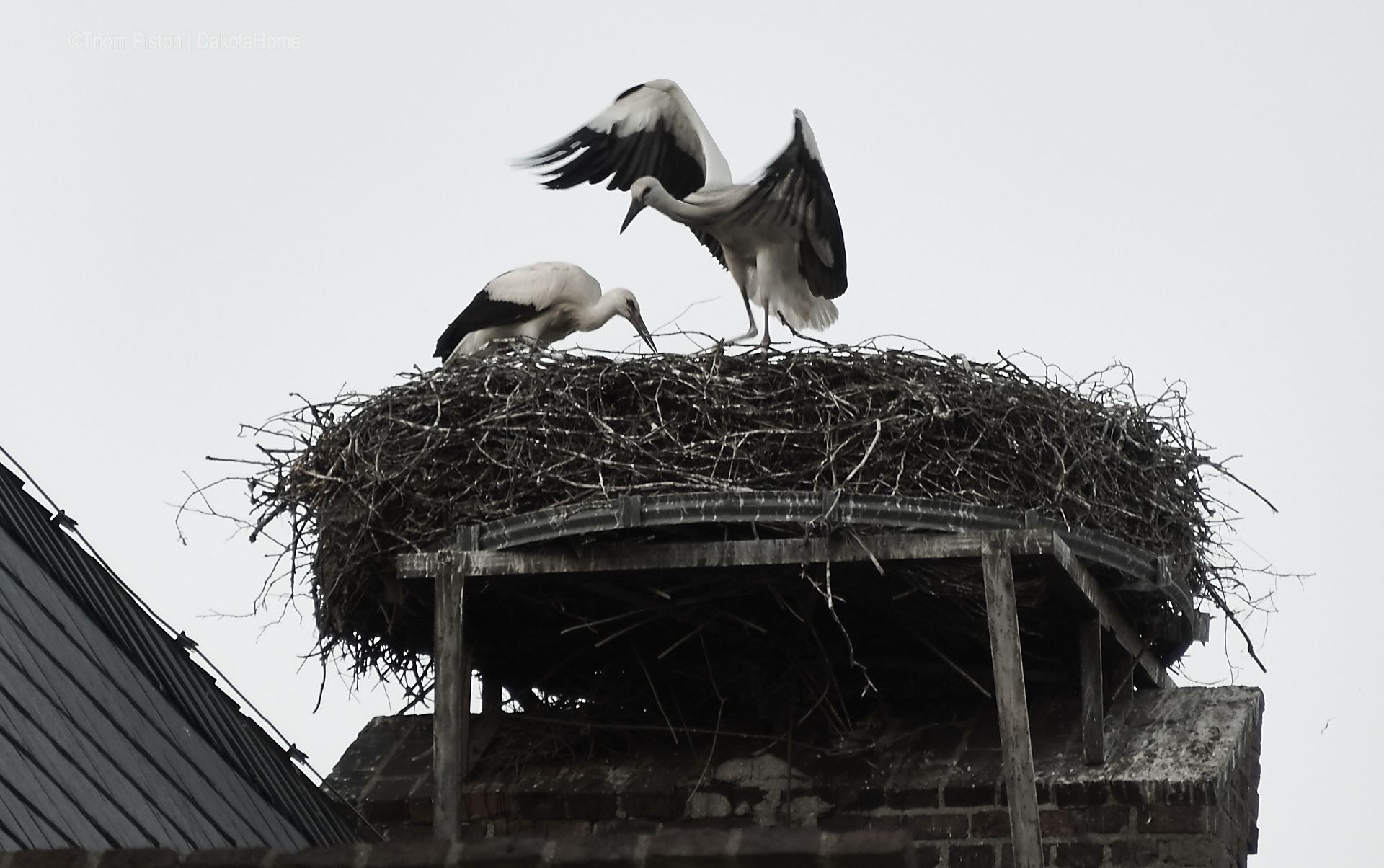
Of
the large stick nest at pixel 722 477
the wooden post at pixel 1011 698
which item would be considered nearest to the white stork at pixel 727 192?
the large stick nest at pixel 722 477

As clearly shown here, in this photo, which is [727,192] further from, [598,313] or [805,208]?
[598,313]

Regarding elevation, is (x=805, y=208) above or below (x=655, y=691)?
above

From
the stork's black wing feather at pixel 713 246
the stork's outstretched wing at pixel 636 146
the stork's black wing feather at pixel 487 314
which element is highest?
the stork's outstretched wing at pixel 636 146

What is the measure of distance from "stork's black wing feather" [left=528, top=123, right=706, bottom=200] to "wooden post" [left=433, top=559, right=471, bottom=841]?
3.69m

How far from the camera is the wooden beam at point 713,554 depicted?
6.84 meters

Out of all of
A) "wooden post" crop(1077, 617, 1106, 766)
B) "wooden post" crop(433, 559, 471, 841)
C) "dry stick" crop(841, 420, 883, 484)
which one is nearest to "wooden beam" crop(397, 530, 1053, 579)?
"wooden post" crop(433, 559, 471, 841)

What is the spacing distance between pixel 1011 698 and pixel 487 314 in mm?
3776

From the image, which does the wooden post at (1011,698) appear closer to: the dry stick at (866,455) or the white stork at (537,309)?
the dry stick at (866,455)

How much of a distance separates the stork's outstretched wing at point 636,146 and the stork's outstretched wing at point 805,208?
0.83m

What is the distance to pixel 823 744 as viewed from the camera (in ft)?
26.5

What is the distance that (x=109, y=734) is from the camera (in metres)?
6.58

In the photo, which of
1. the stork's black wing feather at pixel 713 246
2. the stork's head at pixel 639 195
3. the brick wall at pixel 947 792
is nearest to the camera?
the brick wall at pixel 947 792

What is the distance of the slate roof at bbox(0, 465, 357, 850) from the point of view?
227 inches

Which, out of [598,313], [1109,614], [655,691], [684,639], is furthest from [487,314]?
[1109,614]
